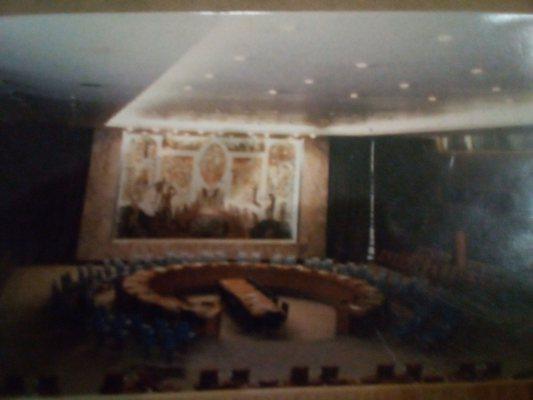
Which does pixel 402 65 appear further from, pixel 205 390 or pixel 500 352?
pixel 205 390

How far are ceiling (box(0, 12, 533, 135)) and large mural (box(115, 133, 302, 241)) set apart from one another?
29 centimetres

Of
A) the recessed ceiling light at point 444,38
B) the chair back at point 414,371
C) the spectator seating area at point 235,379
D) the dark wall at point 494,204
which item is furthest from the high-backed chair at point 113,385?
the recessed ceiling light at point 444,38

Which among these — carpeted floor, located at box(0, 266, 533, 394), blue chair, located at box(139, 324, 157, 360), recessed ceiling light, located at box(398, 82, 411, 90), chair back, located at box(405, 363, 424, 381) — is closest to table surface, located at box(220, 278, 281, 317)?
carpeted floor, located at box(0, 266, 533, 394)

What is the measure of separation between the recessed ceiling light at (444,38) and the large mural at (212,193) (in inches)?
71.9

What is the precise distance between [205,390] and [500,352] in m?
3.03

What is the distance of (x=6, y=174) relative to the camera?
334 cm

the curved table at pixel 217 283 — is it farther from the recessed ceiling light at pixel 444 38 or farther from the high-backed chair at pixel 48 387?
the recessed ceiling light at pixel 444 38

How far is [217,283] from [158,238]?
1490mm

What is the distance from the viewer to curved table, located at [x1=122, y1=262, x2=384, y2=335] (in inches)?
185

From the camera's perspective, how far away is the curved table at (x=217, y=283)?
4.71 m

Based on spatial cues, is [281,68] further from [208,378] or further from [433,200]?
[208,378]

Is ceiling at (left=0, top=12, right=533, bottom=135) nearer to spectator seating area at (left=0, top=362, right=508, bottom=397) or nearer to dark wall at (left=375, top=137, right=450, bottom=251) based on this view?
dark wall at (left=375, top=137, right=450, bottom=251)

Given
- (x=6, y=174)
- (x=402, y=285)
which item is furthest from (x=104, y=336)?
(x=402, y=285)

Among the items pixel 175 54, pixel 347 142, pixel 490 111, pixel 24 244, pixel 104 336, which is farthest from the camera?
pixel 347 142
